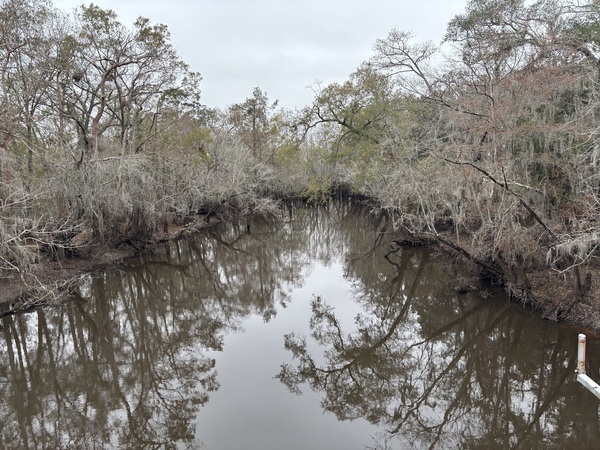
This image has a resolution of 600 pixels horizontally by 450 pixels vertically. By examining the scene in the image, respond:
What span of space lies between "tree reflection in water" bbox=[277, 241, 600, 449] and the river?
32 mm

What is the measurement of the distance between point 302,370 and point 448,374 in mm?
3031

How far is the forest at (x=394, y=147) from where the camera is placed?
9.41 metres

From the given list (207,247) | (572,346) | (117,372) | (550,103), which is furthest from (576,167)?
(207,247)

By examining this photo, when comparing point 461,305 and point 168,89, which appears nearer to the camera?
point 461,305

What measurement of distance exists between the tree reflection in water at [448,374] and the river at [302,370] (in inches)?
1.3

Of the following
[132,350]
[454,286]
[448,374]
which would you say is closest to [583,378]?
[448,374]

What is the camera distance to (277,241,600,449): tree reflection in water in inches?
256

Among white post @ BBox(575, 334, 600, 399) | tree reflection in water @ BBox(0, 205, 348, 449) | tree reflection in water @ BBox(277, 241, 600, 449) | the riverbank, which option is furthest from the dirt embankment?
white post @ BBox(575, 334, 600, 399)

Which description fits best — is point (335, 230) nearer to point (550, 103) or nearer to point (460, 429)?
point (550, 103)

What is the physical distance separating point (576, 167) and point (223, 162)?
19619 mm

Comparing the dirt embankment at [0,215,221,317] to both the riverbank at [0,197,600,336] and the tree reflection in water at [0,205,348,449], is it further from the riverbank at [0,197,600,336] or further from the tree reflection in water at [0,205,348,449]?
the tree reflection in water at [0,205,348,449]

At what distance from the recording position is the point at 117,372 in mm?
8555

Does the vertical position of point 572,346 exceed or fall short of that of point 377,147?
it falls short

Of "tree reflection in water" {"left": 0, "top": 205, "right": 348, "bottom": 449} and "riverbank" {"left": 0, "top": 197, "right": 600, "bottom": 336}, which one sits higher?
"riverbank" {"left": 0, "top": 197, "right": 600, "bottom": 336}
